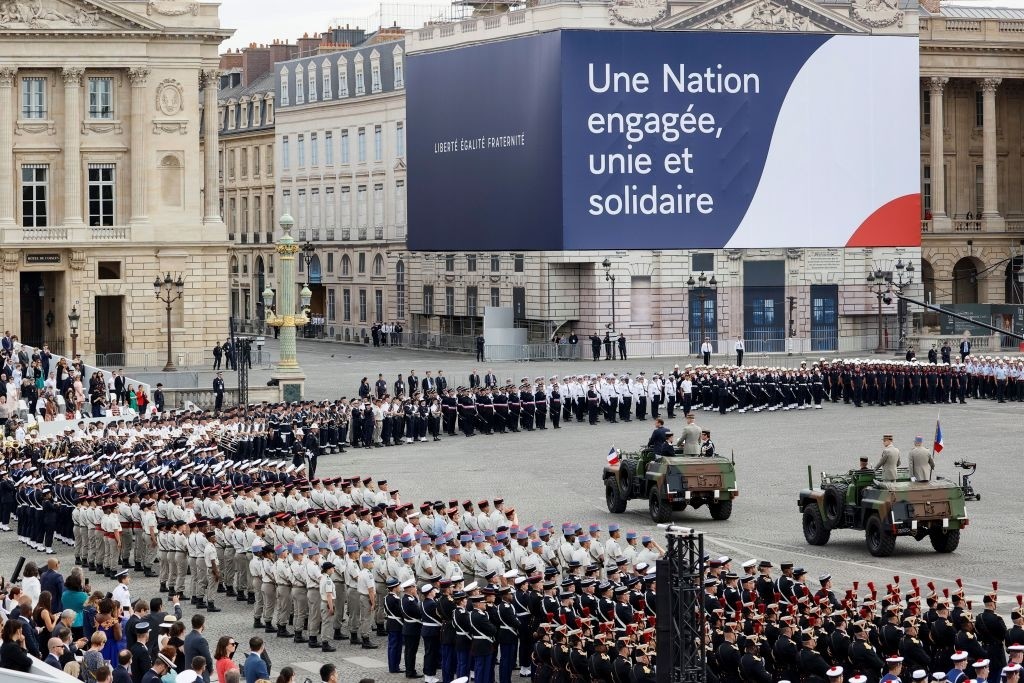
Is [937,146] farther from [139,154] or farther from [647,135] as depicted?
[139,154]

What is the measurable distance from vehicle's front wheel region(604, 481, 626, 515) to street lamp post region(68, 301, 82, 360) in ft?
106

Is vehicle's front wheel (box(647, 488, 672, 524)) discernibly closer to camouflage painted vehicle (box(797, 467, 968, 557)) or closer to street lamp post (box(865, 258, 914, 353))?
camouflage painted vehicle (box(797, 467, 968, 557))

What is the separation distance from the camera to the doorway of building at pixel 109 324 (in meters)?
74.6

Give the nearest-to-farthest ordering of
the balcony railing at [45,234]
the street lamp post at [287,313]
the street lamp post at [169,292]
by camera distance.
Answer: the street lamp post at [287,313] < the street lamp post at [169,292] < the balcony railing at [45,234]

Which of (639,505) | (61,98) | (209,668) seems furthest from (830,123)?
(209,668)

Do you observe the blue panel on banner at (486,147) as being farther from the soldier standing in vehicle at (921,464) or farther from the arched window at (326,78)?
the soldier standing in vehicle at (921,464)

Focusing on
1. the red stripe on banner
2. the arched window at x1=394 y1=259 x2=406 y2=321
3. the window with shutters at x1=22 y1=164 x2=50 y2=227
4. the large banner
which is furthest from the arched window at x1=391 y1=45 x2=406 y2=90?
the red stripe on banner

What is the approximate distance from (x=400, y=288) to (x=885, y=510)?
65983mm

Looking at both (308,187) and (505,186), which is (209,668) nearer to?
(505,186)

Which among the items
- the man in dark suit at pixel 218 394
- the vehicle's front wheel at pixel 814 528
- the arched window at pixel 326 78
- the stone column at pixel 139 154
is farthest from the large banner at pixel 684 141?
the vehicle's front wheel at pixel 814 528

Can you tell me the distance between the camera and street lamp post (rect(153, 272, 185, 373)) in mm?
69000

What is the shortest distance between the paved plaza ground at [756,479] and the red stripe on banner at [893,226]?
2044cm

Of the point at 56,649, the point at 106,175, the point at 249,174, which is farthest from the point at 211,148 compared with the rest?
the point at 56,649

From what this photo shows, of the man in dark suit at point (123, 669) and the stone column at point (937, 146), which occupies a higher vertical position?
the stone column at point (937, 146)
